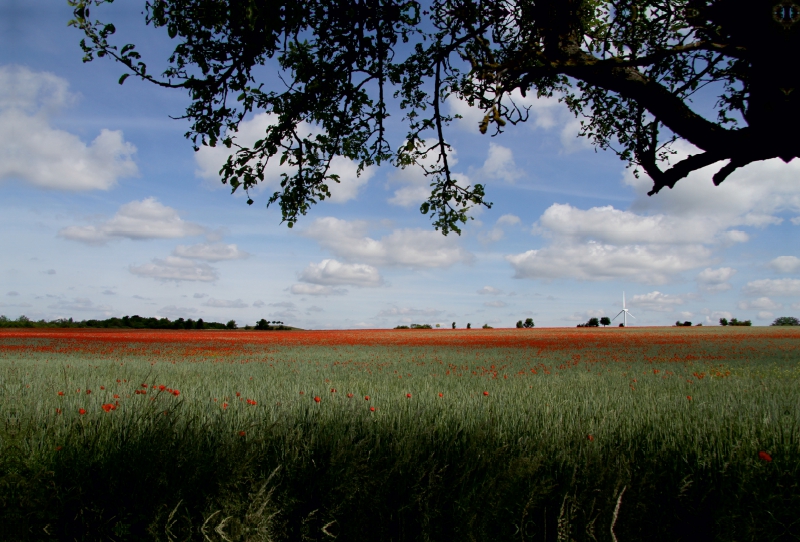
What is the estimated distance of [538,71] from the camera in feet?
18.8

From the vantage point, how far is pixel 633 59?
584 centimetres

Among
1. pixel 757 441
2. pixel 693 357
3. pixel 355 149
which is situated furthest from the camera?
pixel 693 357

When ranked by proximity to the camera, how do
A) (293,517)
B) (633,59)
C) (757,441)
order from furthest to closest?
(633,59) < (757,441) < (293,517)

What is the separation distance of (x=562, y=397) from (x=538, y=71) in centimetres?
445

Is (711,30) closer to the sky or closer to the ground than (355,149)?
closer to the sky

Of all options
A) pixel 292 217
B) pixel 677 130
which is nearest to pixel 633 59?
pixel 677 130

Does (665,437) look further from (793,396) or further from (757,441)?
(793,396)

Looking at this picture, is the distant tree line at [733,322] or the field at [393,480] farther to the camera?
the distant tree line at [733,322]

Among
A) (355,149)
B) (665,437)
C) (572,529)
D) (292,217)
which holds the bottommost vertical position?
(572,529)

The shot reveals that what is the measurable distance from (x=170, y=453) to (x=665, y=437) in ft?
14.1

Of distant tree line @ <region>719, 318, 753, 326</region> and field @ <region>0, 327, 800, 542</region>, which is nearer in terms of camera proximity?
field @ <region>0, 327, 800, 542</region>

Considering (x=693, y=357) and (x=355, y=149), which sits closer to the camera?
(x=355, y=149)

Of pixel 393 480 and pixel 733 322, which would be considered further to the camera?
pixel 733 322

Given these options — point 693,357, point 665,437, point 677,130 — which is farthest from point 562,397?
point 693,357
